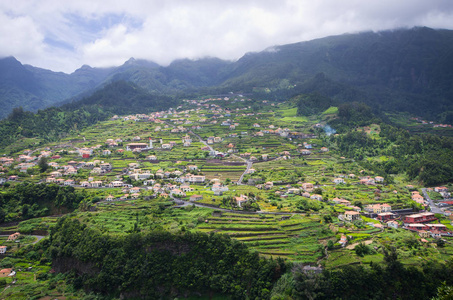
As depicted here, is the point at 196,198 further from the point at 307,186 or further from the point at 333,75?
the point at 333,75

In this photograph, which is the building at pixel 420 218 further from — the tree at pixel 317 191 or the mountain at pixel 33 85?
the mountain at pixel 33 85

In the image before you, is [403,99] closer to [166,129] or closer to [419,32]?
[419,32]

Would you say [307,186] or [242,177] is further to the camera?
[242,177]

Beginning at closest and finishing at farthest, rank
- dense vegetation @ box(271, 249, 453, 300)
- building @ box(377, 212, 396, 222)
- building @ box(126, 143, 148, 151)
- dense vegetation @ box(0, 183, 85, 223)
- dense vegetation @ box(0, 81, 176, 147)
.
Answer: dense vegetation @ box(271, 249, 453, 300), building @ box(377, 212, 396, 222), dense vegetation @ box(0, 183, 85, 223), building @ box(126, 143, 148, 151), dense vegetation @ box(0, 81, 176, 147)

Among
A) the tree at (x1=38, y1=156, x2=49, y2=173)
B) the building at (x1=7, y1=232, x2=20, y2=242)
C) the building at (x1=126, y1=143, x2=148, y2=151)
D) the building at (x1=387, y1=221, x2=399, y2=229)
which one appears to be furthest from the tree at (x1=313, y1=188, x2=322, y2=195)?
the tree at (x1=38, y1=156, x2=49, y2=173)

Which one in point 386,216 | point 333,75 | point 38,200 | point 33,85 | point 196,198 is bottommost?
point 386,216

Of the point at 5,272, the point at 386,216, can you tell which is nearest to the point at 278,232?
the point at 386,216

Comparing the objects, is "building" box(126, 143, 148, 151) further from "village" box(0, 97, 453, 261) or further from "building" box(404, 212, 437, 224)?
"building" box(404, 212, 437, 224)
